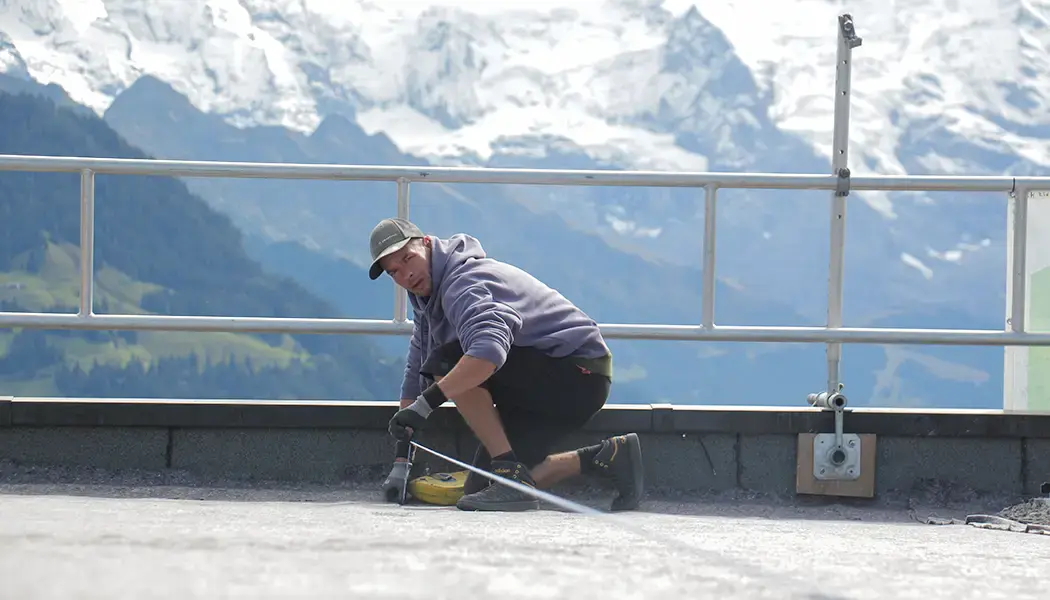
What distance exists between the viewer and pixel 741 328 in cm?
440

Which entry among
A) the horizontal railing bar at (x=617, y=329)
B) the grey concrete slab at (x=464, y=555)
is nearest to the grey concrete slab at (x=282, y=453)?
the horizontal railing bar at (x=617, y=329)

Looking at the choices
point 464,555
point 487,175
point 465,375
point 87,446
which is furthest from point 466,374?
point 87,446

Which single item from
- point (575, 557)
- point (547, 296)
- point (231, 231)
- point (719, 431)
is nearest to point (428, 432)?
point (547, 296)

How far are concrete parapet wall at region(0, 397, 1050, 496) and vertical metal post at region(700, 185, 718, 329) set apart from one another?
379mm

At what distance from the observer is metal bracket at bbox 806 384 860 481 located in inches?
176

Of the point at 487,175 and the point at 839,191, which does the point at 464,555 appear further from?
the point at 839,191

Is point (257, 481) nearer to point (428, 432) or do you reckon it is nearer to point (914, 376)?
point (428, 432)

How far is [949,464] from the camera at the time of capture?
14.8ft

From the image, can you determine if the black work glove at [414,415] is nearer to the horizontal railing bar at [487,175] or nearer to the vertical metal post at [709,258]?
the horizontal railing bar at [487,175]

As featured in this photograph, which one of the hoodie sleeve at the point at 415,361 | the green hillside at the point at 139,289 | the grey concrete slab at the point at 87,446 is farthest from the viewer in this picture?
the green hillside at the point at 139,289

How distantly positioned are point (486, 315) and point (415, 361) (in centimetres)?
61

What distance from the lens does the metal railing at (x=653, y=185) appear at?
439 centimetres

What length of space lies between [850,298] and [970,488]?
11139 centimetres

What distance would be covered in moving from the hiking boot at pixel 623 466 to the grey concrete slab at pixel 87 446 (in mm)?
1748
